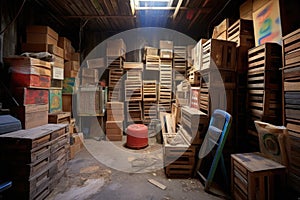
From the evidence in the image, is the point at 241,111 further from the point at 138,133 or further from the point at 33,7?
the point at 33,7

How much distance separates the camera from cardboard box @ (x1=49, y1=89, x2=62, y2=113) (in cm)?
417

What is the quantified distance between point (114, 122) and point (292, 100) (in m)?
4.50

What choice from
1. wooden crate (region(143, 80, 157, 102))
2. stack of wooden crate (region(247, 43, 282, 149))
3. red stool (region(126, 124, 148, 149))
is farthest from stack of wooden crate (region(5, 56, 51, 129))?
stack of wooden crate (region(247, 43, 282, 149))

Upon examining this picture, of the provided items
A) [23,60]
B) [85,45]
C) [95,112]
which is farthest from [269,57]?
[85,45]

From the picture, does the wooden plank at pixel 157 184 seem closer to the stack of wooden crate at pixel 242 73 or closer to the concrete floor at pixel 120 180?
the concrete floor at pixel 120 180

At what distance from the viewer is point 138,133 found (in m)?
4.90

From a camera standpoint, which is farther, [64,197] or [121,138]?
[121,138]

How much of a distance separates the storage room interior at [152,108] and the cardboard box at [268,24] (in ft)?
0.07

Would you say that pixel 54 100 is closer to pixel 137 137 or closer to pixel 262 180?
pixel 137 137

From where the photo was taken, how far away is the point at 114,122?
5.71m

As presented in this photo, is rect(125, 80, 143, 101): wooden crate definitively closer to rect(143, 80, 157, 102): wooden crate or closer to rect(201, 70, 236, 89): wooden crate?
rect(143, 80, 157, 102): wooden crate

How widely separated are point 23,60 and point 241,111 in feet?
13.7

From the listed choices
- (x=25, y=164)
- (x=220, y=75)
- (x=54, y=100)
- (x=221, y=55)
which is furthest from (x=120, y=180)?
(x=221, y=55)

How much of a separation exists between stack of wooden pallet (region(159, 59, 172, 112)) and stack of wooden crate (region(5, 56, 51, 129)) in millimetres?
3936
